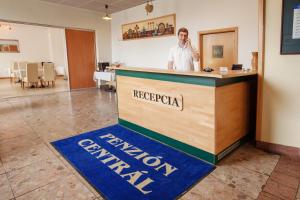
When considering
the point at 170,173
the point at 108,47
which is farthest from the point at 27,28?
the point at 170,173

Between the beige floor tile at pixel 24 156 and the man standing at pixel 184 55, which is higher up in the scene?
the man standing at pixel 184 55

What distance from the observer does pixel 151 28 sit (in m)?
6.81

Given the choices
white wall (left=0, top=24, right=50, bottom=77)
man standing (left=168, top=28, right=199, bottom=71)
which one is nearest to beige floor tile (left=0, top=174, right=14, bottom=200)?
man standing (left=168, top=28, right=199, bottom=71)

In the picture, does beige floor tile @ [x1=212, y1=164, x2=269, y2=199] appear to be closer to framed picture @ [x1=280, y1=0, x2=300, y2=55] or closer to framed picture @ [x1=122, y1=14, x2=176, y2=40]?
framed picture @ [x1=280, y1=0, x2=300, y2=55]

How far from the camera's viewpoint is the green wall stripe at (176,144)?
8.19 feet

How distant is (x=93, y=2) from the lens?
6941mm

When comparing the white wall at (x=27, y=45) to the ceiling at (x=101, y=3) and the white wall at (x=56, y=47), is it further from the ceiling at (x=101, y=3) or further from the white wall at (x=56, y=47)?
the ceiling at (x=101, y=3)

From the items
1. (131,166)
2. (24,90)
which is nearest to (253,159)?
(131,166)

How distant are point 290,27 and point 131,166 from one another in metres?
2.44

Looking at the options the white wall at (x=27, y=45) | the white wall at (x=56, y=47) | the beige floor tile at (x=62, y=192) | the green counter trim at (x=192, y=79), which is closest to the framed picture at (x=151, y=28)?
the green counter trim at (x=192, y=79)

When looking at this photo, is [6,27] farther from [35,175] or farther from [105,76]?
[35,175]

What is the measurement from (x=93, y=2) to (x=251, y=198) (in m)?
7.09

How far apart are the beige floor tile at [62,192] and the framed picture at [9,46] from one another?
41.2 feet

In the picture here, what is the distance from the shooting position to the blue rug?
2.02 meters
